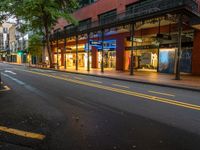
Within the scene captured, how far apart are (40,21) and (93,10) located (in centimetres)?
898

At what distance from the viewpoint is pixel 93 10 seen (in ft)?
103

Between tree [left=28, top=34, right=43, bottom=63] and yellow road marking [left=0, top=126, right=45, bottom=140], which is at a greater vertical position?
tree [left=28, top=34, right=43, bottom=63]

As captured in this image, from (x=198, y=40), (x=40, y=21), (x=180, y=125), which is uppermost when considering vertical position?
(x=40, y=21)

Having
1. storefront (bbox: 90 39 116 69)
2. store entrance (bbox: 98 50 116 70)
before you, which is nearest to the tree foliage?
store entrance (bbox: 98 50 116 70)

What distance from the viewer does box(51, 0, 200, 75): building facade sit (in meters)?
17.1

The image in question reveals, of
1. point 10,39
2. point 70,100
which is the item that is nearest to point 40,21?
point 70,100

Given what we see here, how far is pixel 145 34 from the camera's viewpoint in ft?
77.9

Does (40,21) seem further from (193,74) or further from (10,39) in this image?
(10,39)

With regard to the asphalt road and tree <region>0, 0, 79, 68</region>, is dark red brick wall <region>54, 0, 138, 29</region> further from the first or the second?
the asphalt road

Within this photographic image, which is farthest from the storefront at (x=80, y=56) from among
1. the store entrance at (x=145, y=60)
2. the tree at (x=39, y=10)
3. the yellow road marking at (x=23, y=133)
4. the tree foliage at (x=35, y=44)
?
the yellow road marking at (x=23, y=133)

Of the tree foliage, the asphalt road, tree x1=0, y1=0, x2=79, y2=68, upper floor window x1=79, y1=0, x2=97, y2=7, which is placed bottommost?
the asphalt road

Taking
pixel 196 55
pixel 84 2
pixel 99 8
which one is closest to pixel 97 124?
pixel 196 55

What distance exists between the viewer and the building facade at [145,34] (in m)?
17.1

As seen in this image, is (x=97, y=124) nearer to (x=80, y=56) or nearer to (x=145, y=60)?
(x=145, y=60)
